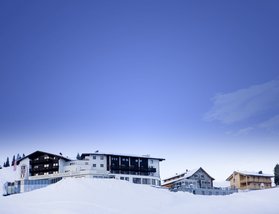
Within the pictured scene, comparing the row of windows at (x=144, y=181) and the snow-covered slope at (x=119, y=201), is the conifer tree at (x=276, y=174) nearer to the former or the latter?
the row of windows at (x=144, y=181)

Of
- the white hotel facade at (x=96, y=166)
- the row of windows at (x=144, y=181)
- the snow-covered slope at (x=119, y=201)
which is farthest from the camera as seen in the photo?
the row of windows at (x=144, y=181)

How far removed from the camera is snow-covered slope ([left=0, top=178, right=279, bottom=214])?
46094mm

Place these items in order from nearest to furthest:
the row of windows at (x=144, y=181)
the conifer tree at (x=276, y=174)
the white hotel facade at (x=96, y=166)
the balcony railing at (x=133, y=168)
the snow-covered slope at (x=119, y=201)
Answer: the snow-covered slope at (x=119, y=201)
the white hotel facade at (x=96, y=166)
the balcony railing at (x=133, y=168)
the row of windows at (x=144, y=181)
the conifer tree at (x=276, y=174)

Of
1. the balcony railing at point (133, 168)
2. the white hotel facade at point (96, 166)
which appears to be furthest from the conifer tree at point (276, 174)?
the balcony railing at point (133, 168)

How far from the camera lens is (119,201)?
51906mm

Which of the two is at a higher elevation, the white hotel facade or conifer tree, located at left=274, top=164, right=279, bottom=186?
the white hotel facade

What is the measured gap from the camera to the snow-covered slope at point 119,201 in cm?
4609

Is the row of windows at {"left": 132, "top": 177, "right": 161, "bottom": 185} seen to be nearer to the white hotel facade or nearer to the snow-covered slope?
the white hotel facade

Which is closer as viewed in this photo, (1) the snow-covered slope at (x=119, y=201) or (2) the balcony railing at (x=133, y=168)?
(1) the snow-covered slope at (x=119, y=201)

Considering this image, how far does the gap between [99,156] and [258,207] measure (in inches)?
2250

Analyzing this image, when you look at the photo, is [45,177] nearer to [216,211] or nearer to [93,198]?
[93,198]

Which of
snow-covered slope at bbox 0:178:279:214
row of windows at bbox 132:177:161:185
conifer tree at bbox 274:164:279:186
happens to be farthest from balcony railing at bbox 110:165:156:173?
conifer tree at bbox 274:164:279:186

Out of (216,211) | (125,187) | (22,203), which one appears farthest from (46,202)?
(216,211)

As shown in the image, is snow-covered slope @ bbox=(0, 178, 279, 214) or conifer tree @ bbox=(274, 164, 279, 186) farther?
conifer tree @ bbox=(274, 164, 279, 186)
